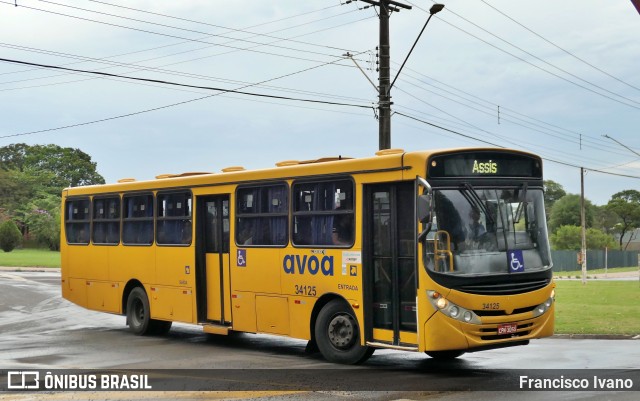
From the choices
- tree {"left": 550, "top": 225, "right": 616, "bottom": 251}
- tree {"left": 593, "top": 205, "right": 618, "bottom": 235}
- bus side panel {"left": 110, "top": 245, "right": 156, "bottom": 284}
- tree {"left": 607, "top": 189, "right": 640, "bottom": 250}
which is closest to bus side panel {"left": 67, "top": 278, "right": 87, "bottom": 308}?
bus side panel {"left": 110, "top": 245, "right": 156, "bottom": 284}

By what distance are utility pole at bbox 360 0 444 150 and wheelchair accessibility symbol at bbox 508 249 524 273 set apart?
10.8 m

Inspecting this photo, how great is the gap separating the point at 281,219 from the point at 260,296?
1474mm

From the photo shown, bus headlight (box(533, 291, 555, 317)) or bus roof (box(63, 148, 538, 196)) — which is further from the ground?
bus roof (box(63, 148, 538, 196))

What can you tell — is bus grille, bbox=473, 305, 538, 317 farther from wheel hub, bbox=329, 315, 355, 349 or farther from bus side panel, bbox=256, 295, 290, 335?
bus side panel, bbox=256, 295, 290, 335

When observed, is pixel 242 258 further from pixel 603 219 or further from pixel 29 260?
pixel 603 219

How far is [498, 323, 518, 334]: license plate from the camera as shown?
12539mm

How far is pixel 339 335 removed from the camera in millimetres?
13961

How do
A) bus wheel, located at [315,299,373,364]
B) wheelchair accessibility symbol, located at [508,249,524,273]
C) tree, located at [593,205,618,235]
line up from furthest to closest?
tree, located at [593,205,618,235], bus wheel, located at [315,299,373,364], wheelchair accessibility symbol, located at [508,249,524,273]

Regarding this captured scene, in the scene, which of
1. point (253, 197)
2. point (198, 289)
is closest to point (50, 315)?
point (198, 289)

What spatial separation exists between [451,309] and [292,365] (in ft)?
9.61

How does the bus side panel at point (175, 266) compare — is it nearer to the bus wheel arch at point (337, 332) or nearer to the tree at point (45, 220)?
the bus wheel arch at point (337, 332)

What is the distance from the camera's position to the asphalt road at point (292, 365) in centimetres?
1087

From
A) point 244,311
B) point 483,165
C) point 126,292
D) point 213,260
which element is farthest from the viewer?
point 126,292

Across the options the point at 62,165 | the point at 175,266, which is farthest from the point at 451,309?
the point at 62,165
